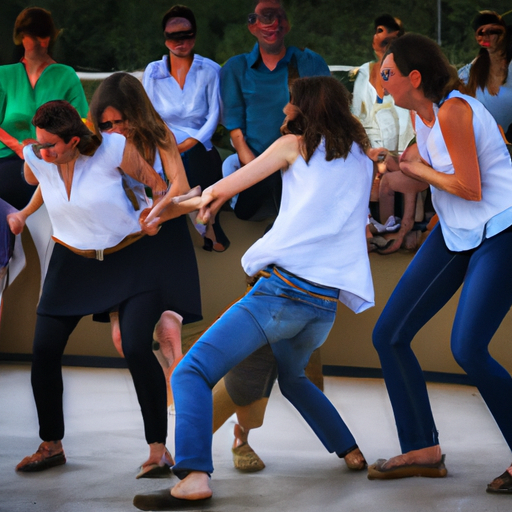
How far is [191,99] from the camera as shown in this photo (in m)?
3.79

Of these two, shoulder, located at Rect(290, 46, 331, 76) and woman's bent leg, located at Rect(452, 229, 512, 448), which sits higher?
shoulder, located at Rect(290, 46, 331, 76)

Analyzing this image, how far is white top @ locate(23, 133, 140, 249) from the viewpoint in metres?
2.73

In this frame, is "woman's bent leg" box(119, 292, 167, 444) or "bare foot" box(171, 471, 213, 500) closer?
"bare foot" box(171, 471, 213, 500)

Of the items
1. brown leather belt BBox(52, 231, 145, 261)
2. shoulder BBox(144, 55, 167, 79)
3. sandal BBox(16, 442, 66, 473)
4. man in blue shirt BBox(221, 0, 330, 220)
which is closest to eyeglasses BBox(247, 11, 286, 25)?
man in blue shirt BBox(221, 0, 330, 220)

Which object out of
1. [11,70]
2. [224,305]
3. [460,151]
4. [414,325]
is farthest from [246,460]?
[11,70]

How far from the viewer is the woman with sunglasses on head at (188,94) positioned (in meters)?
3.79

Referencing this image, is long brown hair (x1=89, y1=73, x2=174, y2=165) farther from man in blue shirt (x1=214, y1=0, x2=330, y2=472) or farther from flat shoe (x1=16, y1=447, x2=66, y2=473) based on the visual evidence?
flat shoe (x1=16, y1=447, x2=66, y2=473)

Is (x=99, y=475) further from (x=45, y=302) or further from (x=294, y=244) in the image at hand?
(x=294, y=244)

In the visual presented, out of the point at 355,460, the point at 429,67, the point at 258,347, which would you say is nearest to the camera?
the point at 258,347

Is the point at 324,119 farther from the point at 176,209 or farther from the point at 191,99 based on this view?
the point at 191,99

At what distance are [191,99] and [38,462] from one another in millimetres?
1861

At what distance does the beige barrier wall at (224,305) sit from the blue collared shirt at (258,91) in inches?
19.4

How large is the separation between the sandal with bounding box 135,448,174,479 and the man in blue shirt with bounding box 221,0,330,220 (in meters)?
1.60

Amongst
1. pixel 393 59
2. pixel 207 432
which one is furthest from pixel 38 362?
pixel 393 59
